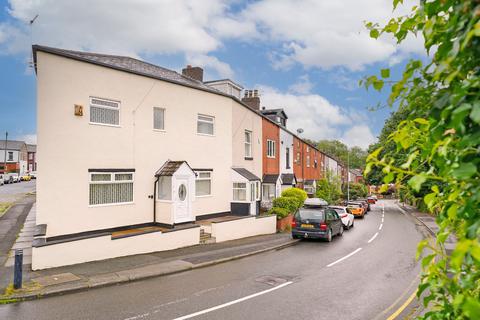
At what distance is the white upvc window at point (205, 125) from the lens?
778 inches

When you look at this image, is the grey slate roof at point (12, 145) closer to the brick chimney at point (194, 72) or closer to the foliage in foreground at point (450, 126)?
the brick chimney at point (194, 72)

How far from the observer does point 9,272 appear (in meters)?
10.0

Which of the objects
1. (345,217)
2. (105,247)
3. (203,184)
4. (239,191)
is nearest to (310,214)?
(239,191)

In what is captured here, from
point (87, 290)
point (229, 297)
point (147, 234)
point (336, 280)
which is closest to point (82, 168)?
point (147, 234)

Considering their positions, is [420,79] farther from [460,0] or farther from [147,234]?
[147,234]

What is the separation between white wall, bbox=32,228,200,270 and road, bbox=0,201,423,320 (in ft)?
8.27

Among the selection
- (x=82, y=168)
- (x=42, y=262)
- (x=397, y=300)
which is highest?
(x=82, y=168)

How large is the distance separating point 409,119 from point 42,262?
451 inches

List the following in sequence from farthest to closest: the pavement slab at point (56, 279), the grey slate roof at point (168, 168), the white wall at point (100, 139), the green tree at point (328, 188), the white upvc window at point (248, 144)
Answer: the green tree at point (328, 188)
the white upvc window at point (248, 144)
the grey slate roof at point (168, 168)
the white wall at point (100, 139)
the pavement slab at point (56, 279)

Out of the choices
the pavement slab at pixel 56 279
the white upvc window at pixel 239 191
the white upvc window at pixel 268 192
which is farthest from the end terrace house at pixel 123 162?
the white upvc window at pixel 268 192

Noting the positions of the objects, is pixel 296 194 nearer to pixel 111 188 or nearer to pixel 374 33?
pixel 111 188

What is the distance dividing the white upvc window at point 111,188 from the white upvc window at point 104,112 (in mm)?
2285

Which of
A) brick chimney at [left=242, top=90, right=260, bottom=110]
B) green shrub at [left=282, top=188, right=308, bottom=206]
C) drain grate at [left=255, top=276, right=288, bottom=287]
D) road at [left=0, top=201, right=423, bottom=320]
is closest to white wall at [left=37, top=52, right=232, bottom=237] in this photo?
road at [left=0, top=201, right=423, bottom=320]

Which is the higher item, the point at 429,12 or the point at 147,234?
the point at 429,12
